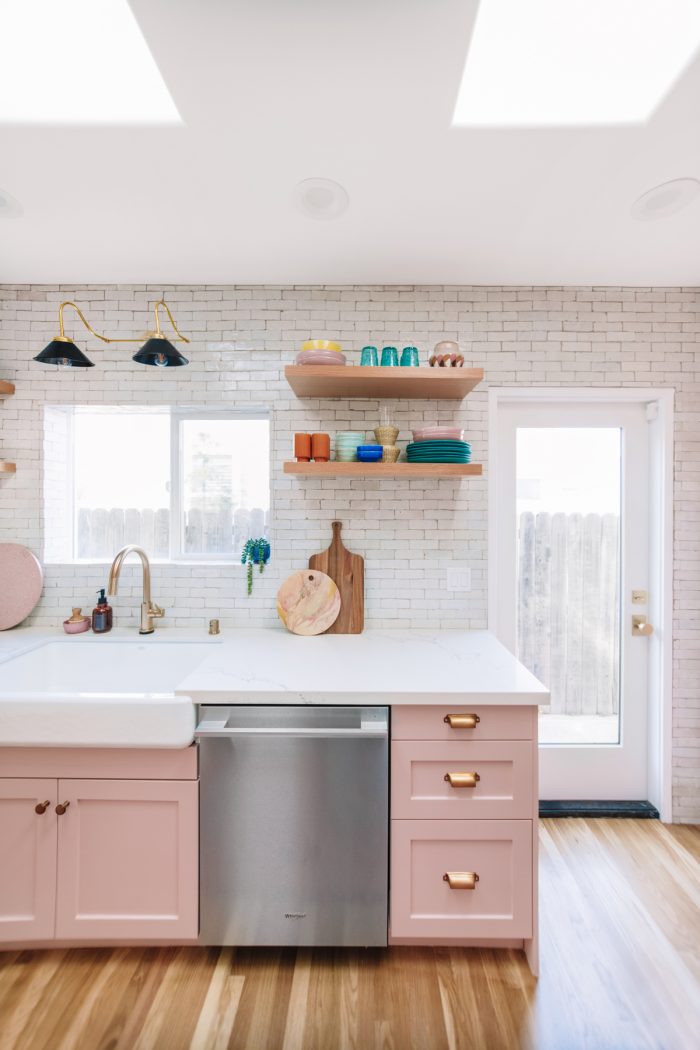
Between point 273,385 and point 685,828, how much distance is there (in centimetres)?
274

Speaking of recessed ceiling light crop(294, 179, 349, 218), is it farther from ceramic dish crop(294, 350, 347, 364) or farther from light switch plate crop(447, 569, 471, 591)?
light switch plate crop(447, 569, 471, 591)

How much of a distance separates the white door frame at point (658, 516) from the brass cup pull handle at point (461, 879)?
3.34 feet

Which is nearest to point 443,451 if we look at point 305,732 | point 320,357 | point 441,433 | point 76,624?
point 441,433

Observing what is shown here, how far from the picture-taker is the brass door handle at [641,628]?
239cm

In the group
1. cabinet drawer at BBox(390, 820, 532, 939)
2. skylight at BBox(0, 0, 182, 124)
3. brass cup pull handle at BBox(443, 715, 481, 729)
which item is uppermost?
skylight at BBox(0, 0, 182, 124)

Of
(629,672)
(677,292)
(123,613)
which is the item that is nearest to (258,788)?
(123,613)

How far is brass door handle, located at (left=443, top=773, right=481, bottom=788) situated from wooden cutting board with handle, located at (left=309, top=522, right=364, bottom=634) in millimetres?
775

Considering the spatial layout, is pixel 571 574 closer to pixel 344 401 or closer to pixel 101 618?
pixel 344 401

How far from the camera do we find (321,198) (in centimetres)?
170

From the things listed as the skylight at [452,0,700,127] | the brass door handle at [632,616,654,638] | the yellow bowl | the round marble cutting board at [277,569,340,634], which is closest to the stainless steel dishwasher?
the round marble cutting board at [277,569,340,634]

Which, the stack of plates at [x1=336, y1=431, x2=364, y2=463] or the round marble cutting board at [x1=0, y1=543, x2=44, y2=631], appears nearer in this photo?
the stack of plates at [x1=336, y1=431, x2=364, y2=463]

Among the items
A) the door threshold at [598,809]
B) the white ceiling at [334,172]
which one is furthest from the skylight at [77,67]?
the door threshold at [598,809]

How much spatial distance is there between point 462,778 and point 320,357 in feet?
5.01

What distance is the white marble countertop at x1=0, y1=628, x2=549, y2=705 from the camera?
1.50 m
